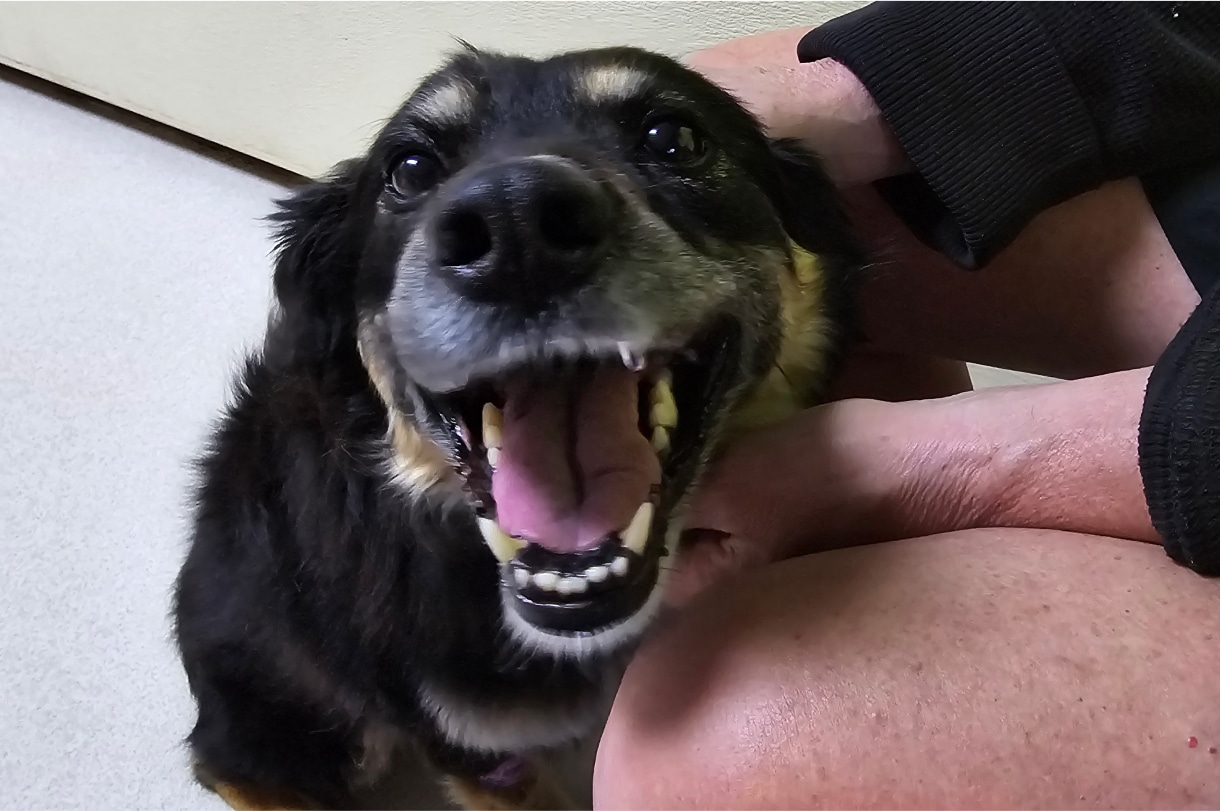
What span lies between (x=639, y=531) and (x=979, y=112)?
66 centimetres

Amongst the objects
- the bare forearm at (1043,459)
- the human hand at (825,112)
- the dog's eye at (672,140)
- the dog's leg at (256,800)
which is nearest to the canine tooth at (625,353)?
the dog's eye at (672,140)

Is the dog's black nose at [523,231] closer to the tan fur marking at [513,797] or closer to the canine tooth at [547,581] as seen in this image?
the canine tooth at [547,581]

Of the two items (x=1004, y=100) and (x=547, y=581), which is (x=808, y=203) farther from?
(x=547, y=581)

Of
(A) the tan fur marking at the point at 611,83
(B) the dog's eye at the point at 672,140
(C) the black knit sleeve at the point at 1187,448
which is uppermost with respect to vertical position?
(A) the tan fur marking at the point at 611,83

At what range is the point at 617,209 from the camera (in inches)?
31.0

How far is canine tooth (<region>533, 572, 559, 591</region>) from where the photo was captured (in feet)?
2.78

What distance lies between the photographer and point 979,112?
3.62ft

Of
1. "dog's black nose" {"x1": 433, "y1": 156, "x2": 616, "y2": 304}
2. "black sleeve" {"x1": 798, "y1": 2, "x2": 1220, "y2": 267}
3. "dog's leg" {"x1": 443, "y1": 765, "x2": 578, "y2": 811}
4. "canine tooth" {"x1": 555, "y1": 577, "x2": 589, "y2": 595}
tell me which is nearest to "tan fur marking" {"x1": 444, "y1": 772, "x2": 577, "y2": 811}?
"dog's leg" {"x1": 443, "y1": 765, "x2": 578, "y2": 811}

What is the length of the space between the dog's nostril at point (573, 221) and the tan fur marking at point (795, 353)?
334mm

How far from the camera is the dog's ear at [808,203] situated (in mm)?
1095

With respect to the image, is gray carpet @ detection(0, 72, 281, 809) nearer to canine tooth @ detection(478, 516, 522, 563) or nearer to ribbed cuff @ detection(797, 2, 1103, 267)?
canine tooth @ detection(478, 516, 522, 563)

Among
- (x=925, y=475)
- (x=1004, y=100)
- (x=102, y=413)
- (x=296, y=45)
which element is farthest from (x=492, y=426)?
(x=296, y=45)

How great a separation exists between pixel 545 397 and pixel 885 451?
358mm

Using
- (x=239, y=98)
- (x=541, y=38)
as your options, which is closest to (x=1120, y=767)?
(x=541, y=38)
